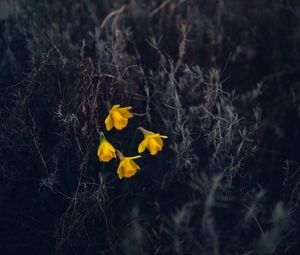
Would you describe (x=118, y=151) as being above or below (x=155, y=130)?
above

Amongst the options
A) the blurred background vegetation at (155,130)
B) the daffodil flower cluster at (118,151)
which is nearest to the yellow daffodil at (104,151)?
the daffodil flower cluster at (118,151)

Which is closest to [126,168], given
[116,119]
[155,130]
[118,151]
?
[118,151]

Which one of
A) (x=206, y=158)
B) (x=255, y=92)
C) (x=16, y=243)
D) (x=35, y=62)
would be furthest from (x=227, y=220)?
(x=35, y=62)

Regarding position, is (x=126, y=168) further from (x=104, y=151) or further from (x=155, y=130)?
(x=155, y=130)

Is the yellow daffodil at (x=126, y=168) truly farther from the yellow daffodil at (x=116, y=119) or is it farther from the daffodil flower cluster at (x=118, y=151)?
the yellow daffodil at (x=116, y=119)

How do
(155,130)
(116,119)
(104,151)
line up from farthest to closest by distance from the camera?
(155,130) → (116,119) → (104,151)

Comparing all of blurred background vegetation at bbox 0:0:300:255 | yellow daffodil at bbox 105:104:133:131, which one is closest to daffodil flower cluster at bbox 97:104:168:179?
yellow daffodil at bbox 105:104:133:131

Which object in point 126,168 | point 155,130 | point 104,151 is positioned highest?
point 104,151

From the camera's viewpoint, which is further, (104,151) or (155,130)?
(155,130)

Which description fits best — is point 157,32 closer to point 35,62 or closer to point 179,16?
point 179,16

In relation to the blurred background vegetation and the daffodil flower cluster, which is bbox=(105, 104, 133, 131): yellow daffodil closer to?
the daffodil flower cluster
